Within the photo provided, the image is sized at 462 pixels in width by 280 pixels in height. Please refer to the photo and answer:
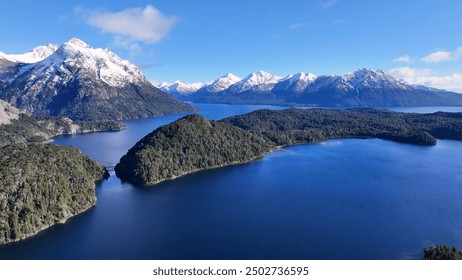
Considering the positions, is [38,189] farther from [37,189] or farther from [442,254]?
[442,254]

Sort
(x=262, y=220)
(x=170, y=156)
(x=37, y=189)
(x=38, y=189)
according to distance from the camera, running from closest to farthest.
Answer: (x=262, y=220) < (x=37, y=189) < (x=38, y=189) < (x=170, y=156)

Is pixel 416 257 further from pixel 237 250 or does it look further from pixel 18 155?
pixel 18 155

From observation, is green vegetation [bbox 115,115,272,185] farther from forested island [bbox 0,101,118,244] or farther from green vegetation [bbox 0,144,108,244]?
forested island [bbox 0,101,118,244]

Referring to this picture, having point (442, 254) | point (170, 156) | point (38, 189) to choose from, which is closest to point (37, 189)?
point (38, 189)

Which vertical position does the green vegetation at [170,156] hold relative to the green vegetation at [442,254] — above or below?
above

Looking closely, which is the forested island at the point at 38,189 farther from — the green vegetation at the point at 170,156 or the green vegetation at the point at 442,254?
the green vegetation at the point at 442,254

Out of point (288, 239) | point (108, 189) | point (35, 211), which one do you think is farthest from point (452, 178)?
point (35, 211)

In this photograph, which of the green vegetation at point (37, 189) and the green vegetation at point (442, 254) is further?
the green vegetation at point (37, 189)

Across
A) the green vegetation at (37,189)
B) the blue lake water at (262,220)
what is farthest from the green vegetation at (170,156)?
the green vegetation at (37,189)
